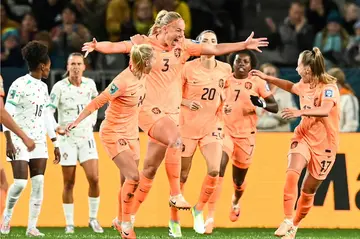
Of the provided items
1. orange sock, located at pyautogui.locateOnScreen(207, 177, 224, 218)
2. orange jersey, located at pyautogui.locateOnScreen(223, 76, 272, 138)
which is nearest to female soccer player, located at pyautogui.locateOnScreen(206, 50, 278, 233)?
orange jersey, located at pyautogui.locateOnScreen(223, 76, 272, 138)

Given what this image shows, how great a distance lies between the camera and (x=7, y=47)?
21.0m

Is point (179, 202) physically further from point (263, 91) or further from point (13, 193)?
point (263, 91)

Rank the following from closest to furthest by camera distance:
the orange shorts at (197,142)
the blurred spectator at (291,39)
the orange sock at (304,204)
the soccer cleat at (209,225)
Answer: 1. the orange sock at (304,204)
2. the orange shorts at (197,142)
3. the soccer cleat at (209,225)
4. the blurred spectator at (291,39)

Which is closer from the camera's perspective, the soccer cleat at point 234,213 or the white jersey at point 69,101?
the white jersey at point 69,101

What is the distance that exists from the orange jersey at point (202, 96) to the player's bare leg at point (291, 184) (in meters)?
1.66

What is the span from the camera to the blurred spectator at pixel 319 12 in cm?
2167

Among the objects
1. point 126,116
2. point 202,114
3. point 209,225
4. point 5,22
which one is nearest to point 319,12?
point 5,22

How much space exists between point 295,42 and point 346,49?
94 centimetres

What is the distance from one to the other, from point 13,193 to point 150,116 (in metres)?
2.11

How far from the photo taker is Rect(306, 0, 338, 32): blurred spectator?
71.1 ft

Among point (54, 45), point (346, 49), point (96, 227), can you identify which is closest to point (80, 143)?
point (96, 227)

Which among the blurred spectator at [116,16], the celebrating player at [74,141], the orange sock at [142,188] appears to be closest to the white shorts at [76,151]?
the celebrating player at [74,141]

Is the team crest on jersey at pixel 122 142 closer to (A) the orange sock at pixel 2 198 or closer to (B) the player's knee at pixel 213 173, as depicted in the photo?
(B) the player's knee at pixel 213 173

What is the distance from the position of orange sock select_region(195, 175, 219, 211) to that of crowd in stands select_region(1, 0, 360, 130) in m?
5.10
